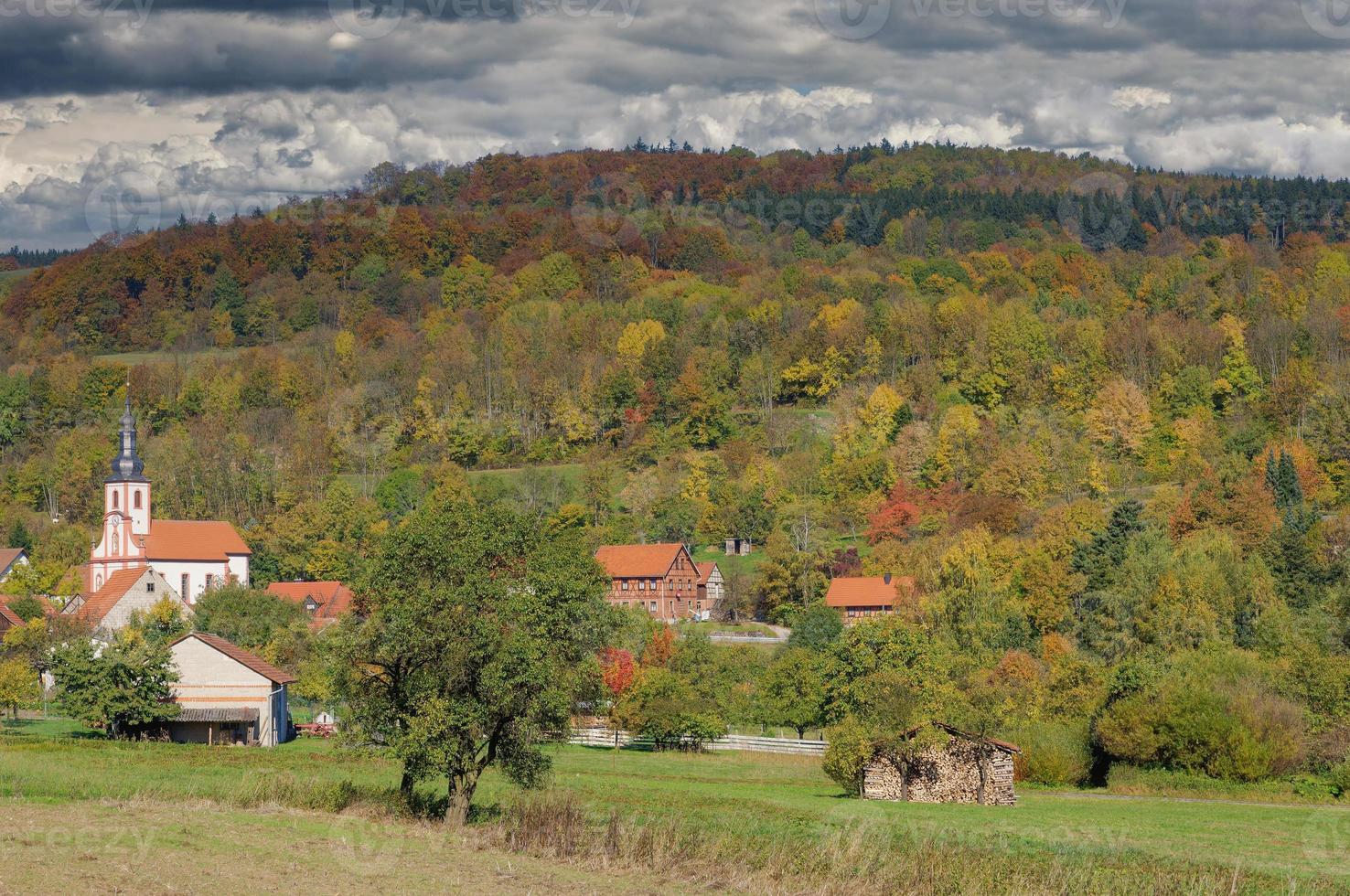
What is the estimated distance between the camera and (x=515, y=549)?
1339 inches

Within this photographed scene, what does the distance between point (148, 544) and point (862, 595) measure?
49.2m

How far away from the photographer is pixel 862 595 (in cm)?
9769

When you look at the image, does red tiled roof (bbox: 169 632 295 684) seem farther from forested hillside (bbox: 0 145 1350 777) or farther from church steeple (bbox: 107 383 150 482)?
church steeple (bbox: 107 383 150 482)

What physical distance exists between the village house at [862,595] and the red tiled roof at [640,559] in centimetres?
1309

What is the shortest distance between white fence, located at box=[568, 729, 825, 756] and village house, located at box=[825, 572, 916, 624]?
28105mm

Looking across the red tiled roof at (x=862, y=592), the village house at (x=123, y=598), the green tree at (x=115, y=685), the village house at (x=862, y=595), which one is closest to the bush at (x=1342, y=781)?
the green tree at (x=115, y=685)

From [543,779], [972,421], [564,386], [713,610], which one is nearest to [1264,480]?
[972,421]

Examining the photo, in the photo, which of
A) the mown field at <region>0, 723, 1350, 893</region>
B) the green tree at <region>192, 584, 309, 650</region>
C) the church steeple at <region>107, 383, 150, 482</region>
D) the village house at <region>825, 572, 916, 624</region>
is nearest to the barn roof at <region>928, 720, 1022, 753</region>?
the mown field at <region>0, 723, 1350, 893</region>

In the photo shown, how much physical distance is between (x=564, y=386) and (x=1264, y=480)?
218 ft

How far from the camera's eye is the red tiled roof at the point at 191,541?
358 feet

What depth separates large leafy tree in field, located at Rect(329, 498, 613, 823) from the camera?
32.3 meters

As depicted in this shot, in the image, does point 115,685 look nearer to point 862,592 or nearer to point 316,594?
point 316,594

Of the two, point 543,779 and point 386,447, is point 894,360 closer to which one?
point 386,447

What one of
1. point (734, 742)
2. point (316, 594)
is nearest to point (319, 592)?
point (316, 594)
